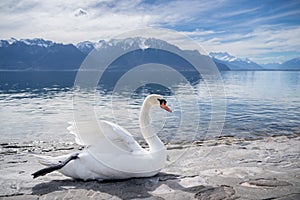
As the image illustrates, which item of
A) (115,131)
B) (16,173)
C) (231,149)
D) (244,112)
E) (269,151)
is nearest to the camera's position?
(115,131)

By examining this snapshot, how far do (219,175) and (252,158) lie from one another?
2.19 metres

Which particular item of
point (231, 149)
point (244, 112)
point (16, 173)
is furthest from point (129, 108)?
point (16, 173)

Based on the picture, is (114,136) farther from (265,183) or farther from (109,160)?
(265,183)

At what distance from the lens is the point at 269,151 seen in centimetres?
957

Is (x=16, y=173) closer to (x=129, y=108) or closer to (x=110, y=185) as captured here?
(x=110, y=185)

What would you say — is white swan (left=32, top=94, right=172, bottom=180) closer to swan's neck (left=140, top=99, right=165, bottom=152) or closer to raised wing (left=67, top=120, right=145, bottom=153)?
raised wing (left=67, top=120, right=145, bottom=153)

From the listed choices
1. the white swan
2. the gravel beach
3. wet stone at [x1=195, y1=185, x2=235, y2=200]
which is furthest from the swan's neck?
wet stone at [x1=195, y1=185, x2=235, y2=200]

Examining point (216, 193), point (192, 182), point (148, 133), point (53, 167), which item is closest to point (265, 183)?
point (216, 193)

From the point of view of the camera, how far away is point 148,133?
24.3 ft

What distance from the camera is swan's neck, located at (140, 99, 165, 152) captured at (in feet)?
23.6

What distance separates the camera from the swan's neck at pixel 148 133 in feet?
23.6

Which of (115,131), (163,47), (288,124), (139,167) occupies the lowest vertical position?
(288,124)

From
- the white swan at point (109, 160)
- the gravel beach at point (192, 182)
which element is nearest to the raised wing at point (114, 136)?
the white swan at point (109, 160)

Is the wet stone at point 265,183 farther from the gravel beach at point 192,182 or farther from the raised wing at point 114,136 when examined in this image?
the raised wing at point 114,136
